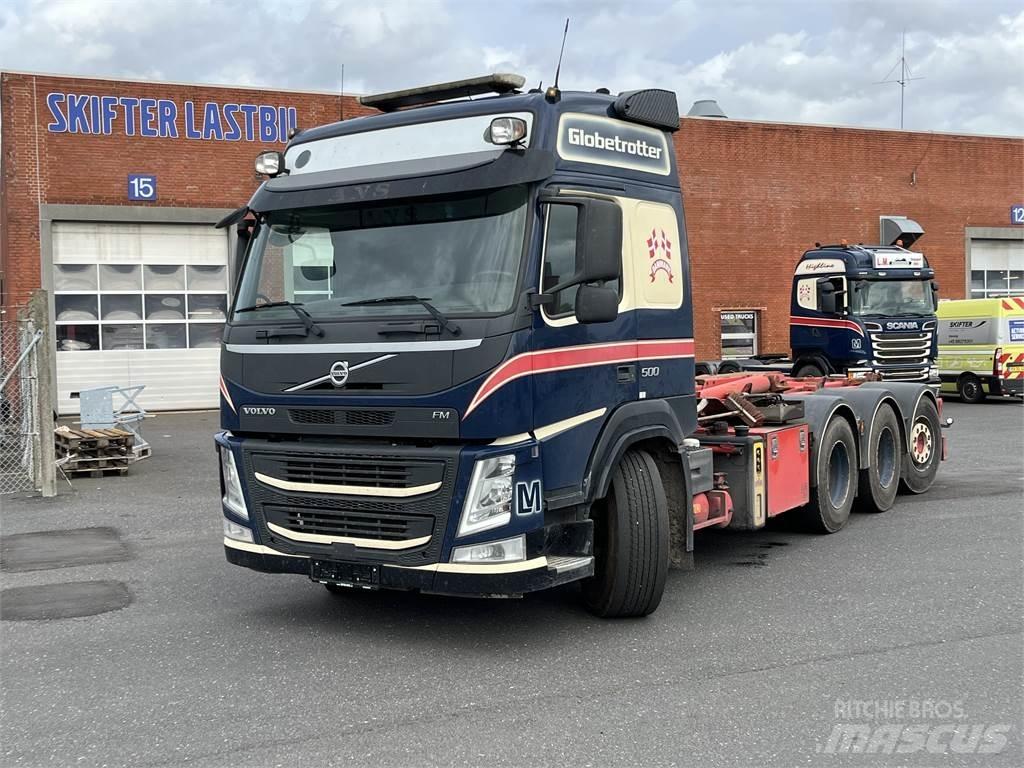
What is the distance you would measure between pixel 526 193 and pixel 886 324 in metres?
16.8

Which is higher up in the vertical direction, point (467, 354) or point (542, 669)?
point (467, 354)

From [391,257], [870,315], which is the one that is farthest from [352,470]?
[870,315]

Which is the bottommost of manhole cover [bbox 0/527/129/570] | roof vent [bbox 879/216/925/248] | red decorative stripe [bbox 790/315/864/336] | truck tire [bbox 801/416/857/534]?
manhole cover [bbox 0/527/129/570]

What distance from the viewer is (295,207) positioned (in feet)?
21.2

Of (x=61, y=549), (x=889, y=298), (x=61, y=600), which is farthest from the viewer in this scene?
(x=889, y=298)

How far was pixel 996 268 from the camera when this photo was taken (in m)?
35.1

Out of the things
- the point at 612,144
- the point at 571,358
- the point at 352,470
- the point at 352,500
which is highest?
the point at 612,144

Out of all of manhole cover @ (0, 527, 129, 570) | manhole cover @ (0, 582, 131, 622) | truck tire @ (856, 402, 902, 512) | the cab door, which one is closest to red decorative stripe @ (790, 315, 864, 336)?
truck tire @ (856, 402, 902, 512)

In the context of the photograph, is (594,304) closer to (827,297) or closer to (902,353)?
(827,297)

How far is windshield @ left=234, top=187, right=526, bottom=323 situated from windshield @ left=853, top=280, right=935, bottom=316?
16691 millimetres

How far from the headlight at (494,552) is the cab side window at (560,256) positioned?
49.3 inches

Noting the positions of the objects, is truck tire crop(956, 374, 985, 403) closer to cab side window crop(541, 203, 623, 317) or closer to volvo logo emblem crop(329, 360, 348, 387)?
cab side window crop(541, 203, 623, 317)

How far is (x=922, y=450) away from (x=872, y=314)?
9821 mm

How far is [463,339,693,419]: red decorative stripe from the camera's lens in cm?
568
